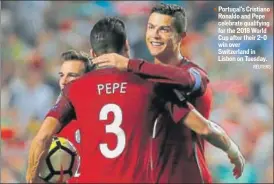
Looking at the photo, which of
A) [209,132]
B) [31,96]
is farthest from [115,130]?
[31,96]

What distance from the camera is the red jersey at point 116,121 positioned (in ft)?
5.83

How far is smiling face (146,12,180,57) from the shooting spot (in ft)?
7.08

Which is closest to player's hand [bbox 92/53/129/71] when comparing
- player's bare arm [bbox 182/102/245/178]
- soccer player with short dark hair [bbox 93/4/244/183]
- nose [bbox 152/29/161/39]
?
soccer player with short dark hair [bbox 93/4/244/183]

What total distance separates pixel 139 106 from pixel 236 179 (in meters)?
1.04

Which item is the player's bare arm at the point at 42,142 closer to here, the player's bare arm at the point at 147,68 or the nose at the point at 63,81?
the player's bare arm at the point at 147,68

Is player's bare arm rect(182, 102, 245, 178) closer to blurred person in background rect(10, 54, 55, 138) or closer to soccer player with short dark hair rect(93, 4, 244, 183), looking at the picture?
soccer player with short dark hair rect(93, 4, 244, 183)

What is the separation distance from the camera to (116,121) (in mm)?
1783

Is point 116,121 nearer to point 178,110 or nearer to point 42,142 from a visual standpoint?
point 178,110

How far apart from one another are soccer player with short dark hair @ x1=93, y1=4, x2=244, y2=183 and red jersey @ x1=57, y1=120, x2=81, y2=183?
0.27 metres

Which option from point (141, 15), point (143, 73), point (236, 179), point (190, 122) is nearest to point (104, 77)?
point (143, 73)

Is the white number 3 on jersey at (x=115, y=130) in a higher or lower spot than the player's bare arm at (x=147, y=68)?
lower

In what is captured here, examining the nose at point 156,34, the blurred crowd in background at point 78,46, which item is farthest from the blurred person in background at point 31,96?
the nose at point 156,34

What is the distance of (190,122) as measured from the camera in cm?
185

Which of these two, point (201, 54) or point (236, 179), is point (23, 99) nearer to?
point (201, 54)
